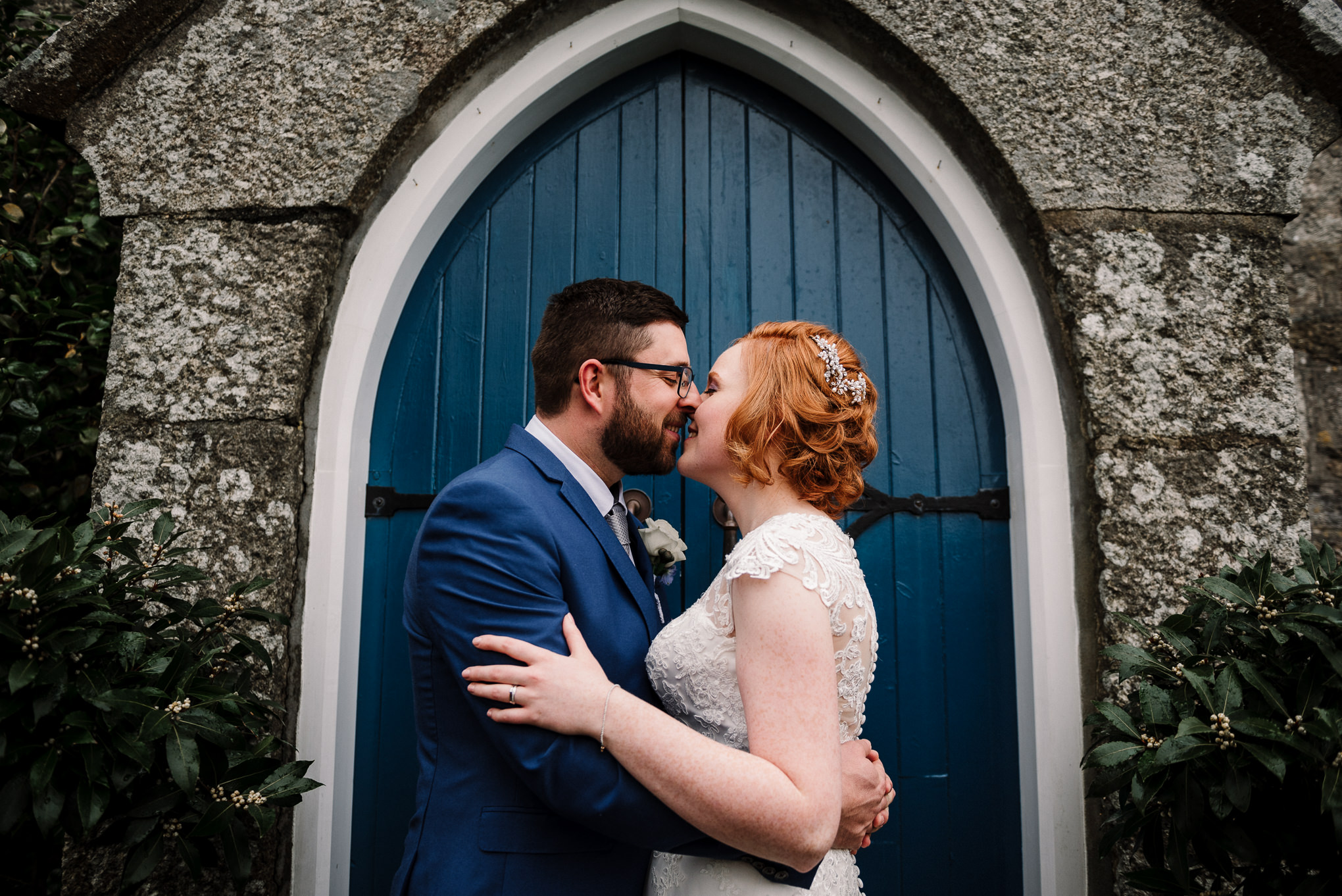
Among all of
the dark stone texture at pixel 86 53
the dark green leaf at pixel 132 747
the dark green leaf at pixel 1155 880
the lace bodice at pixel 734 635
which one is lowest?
the dark green leaf at pixel 1155 880

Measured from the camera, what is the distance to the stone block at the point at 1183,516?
74.4 inches

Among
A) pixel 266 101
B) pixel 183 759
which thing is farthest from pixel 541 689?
pixel 266 101

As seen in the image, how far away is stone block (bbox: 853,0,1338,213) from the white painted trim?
0.20m

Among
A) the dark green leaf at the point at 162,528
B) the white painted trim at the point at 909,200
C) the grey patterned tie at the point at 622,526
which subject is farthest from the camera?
the white painted trim at the point at 909,200

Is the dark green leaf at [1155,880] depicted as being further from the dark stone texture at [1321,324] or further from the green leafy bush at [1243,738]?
the dark stone texture at [1321,324]

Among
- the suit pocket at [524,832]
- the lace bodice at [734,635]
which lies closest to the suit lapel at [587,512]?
the lace bodice at [734,635]

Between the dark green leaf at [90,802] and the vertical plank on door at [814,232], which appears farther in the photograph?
the vertical plank on door at [814,232]

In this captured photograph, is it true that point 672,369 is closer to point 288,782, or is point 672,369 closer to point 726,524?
point 726,524

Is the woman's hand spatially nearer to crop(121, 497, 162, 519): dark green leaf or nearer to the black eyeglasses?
the black eyeglasses

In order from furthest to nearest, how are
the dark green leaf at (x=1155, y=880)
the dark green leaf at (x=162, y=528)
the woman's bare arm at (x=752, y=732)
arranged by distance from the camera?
the dark green leaf at (x=162, y=528) < the dark green leaf at (x=1155, y=880) < the woman's bare arm at (x=752, y=732)

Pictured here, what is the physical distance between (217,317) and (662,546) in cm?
139

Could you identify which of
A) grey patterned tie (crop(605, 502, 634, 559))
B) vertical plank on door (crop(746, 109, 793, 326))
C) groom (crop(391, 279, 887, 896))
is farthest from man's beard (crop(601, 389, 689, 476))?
vertical plank on door (crop(746, 109, 793, 326))

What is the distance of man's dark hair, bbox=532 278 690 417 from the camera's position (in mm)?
1733

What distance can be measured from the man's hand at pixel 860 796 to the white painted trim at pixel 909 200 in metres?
0.77
